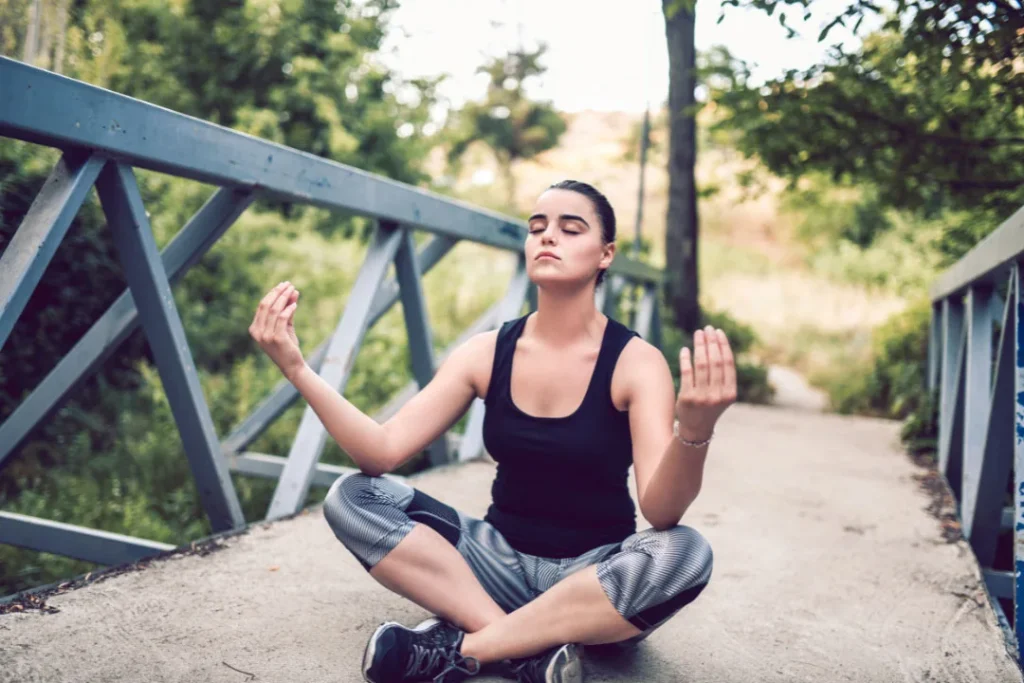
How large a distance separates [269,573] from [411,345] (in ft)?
4.96

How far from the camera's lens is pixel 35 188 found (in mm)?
3994

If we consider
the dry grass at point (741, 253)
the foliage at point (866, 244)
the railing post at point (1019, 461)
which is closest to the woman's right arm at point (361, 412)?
the railing post at point (1019, 461)

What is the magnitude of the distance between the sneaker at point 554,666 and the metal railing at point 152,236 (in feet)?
3.97

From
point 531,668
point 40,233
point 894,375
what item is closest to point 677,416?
point 531,668

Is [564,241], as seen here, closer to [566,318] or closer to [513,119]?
[566,318]

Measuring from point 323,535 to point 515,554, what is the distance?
3.09 feet

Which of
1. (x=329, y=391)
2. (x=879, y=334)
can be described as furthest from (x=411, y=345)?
(x=879, y=334)

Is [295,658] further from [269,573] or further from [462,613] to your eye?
[269,573]

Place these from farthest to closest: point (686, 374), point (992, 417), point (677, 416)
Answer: point (992, 417)
point (677, 416)
point (686, 374)

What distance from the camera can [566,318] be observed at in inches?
84.7

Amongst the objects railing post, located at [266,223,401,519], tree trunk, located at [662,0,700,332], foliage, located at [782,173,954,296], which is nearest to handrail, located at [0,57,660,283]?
railing post, located at [266,223,401,519]

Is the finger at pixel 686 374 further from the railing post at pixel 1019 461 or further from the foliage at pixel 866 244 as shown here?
the foliage at pixel 866 244

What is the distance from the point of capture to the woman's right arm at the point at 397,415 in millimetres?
1979

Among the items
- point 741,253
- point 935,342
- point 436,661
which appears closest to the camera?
point 436,661
